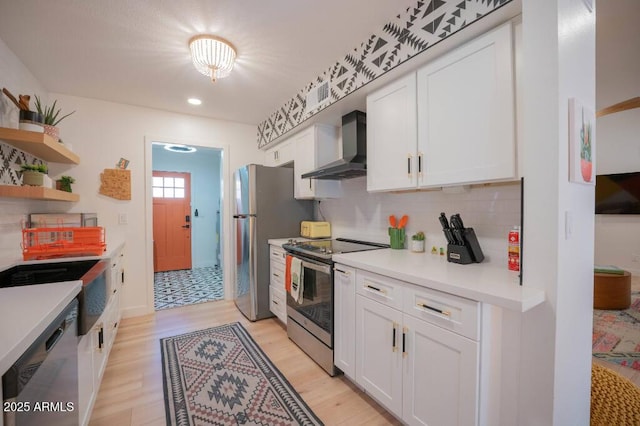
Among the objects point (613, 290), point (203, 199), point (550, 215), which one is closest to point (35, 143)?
point (550, 215)

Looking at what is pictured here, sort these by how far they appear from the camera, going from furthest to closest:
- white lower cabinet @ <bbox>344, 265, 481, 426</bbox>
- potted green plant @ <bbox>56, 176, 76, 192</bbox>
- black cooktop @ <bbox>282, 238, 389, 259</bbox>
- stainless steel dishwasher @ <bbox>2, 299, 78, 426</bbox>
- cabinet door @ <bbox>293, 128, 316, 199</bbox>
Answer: cabinet door @ <bbox>293, 128, 316, 199</bbox> < potted green plant @ <bbox>56, 176, 76, 192</bbox> < black cooktop @ <bbox>282, 238, 389, 259</bbox> < white lower cabinet @ <bbox>344, 265, 481, 426</bbox> < stainless steel dishwasher @ <bbox>2, 299, 78, 426</bbox>

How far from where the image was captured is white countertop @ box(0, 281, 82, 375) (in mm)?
698

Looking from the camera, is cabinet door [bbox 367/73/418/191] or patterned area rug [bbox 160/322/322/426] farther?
cabinet door [bbox 367/73/418/191]

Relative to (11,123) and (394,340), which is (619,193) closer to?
(394,340)

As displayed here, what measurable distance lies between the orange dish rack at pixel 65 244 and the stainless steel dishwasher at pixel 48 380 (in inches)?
38.7

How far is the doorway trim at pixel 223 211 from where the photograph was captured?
126 inches

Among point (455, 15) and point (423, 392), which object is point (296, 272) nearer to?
point (423, 392)

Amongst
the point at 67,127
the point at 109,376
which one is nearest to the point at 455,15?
the point at 109,376

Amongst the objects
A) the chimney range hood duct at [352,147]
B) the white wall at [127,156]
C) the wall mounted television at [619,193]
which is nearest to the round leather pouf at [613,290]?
the wall mounted television at [619,193]

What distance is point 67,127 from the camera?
285cm

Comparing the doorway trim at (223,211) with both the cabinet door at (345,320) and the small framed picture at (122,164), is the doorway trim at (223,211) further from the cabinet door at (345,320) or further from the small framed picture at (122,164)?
the cabinet door at (345,320)

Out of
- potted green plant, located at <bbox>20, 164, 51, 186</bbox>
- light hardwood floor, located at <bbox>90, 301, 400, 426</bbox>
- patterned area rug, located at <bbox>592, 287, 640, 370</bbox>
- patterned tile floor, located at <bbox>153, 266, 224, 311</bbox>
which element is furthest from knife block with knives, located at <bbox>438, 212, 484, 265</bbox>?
patterned tile floor, located at <bbox>153, 266, 224, 311</bbox>

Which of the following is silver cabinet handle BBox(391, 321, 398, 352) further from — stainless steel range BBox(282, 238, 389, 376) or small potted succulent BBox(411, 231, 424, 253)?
small potted succulent BBox(411, 231, 424, 253)

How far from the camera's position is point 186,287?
13.9ft
